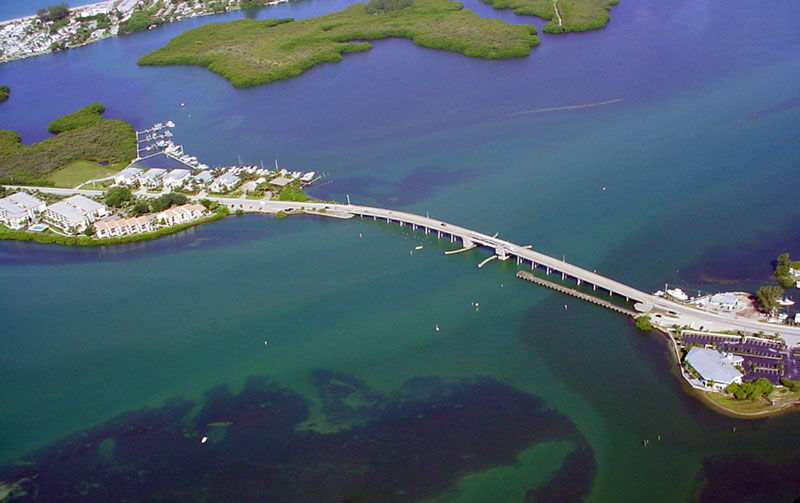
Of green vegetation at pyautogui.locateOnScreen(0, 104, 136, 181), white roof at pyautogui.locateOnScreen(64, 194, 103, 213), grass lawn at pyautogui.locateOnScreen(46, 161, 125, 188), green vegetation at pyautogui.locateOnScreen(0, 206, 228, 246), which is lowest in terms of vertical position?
green vegetation at pyautogui.locateOnScreen(0, 206, 228, 246)

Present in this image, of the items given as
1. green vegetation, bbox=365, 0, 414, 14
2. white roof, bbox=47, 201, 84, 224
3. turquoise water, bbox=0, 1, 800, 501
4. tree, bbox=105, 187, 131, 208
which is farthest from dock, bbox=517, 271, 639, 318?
green vegetation, bbox=365, 0, 414, 14

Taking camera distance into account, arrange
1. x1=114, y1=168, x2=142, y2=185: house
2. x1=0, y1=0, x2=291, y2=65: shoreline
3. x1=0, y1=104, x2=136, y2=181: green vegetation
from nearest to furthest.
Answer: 1. x1=114, y1=168, x2=142, y2=185: house
2. x1=0, y1=104, x2=136, y2=181: green vegetation
3. x1=0, y1=0, x2=291, y2=65: shoreline

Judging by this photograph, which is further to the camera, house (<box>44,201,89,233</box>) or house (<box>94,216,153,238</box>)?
house (<box>44,201,89,233</box>)

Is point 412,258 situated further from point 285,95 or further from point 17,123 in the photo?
point 17,123

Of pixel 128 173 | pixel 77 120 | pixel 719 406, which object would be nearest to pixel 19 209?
pixel 128 173

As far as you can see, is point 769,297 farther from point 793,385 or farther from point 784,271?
point 793,385

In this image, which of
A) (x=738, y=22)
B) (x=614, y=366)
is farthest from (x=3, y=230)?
(x=738, y=22)

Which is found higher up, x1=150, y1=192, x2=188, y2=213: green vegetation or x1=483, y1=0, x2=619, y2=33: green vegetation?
x1=483, y1=0, x2=619, y2=33: green vegetation

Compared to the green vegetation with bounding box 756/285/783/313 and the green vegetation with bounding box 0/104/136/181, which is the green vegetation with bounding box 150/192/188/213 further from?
the green vegetation with bounding box 756/285/783/313

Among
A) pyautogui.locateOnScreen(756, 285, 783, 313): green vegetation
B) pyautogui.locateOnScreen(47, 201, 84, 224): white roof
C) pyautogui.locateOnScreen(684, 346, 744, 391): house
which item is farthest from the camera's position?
pyautogui.locateOnScreen(47, 201, 84, 224): white roof
